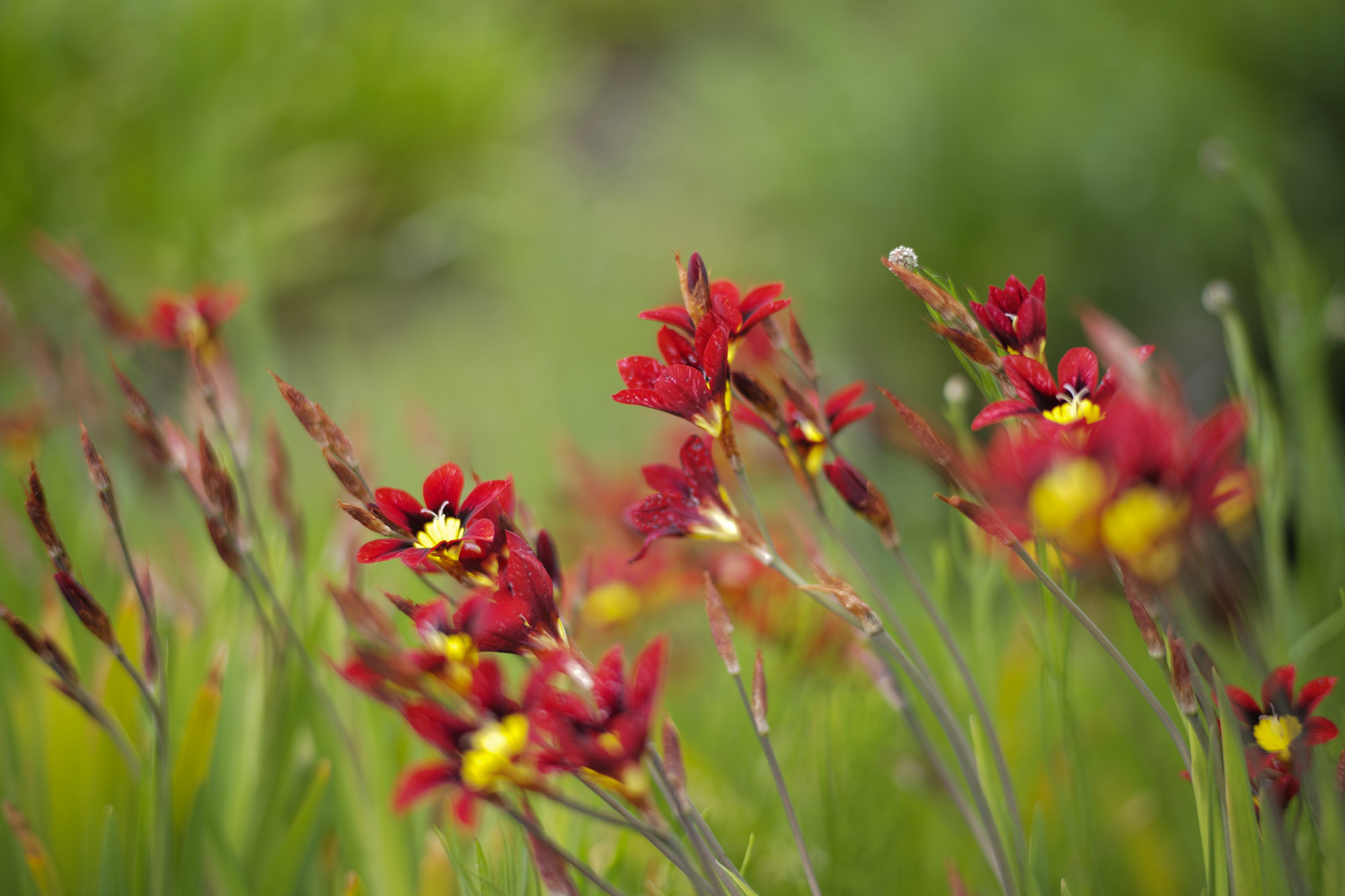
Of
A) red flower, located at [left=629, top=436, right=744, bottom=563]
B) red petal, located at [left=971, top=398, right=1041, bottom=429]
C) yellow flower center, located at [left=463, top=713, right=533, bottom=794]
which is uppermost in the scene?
red flower, located at [left=629, top=436, right=744, bottom=563]

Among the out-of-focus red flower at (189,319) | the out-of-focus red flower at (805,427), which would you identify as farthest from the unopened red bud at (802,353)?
the out-of-focus red flower at (189,319)

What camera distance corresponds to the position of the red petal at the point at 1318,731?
0.29m

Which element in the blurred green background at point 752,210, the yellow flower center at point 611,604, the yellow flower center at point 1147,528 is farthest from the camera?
the blurred green background at point 752,210

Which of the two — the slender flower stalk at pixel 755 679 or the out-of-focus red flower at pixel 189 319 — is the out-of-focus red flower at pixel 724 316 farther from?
the out-of-focus red flower at pixel 189 319

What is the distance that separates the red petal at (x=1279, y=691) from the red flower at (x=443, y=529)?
26 cm

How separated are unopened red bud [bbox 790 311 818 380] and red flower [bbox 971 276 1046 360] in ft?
0.22

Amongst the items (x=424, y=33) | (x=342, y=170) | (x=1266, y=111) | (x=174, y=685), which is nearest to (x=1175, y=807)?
(x=174, y=685)

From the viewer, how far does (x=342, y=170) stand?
274cm

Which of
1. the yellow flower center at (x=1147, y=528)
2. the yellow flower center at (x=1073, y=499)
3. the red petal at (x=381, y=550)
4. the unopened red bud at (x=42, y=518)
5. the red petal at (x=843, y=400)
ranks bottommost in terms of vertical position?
the yellow flower center at (x=1147, y=528)

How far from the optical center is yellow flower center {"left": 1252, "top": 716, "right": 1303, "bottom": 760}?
11.4 inches

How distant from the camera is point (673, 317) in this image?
315mm

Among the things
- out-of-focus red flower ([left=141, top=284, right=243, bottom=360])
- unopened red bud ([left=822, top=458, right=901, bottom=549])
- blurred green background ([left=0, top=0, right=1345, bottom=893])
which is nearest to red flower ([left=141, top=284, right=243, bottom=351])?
out-of-focus red flower ([left=141, top=284, right=243, bottom=360])

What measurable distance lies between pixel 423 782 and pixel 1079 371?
252 mm

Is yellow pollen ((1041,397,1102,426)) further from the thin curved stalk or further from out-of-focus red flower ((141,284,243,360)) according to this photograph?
out-of-focus red flower ((141,284,243,360))
